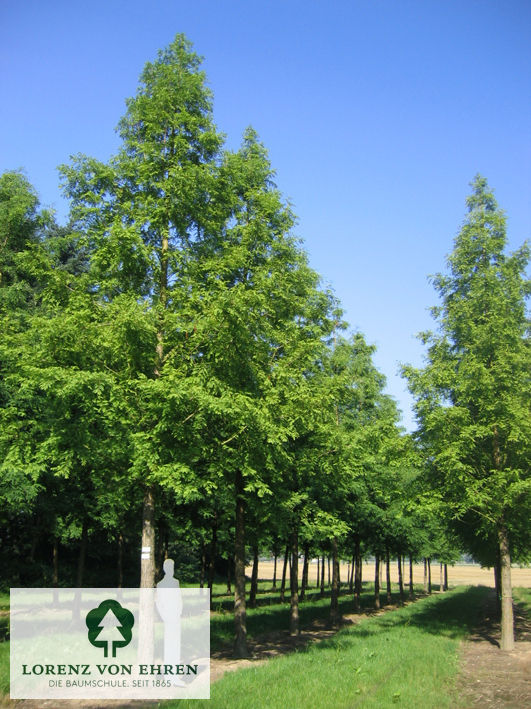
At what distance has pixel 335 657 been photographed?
44.6 feet

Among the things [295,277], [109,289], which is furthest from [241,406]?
[295,277]

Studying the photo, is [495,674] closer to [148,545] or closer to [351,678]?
[351,678]

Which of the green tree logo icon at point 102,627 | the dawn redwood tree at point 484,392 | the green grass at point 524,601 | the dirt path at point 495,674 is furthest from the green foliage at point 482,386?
the green grass at point 524,601

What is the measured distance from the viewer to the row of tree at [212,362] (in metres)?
10.9

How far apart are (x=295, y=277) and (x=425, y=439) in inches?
298

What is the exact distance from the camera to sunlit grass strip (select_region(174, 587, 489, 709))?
30.6 ft

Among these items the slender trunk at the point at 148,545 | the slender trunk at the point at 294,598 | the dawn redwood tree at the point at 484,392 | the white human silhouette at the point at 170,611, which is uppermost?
the dawn redwood tree at the point at 484,392

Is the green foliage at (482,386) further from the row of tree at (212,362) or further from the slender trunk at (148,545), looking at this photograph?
the slender trunk at (148,545)

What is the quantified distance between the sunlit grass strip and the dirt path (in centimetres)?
39

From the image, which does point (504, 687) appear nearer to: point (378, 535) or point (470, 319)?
point (470, 319)

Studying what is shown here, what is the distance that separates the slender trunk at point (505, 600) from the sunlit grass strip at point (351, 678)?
1.55 m

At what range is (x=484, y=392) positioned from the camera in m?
16.8

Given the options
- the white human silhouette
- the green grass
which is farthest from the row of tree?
the green grass

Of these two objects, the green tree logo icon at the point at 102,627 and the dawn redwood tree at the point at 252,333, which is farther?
the green tree logo icon at the point at 102,627
